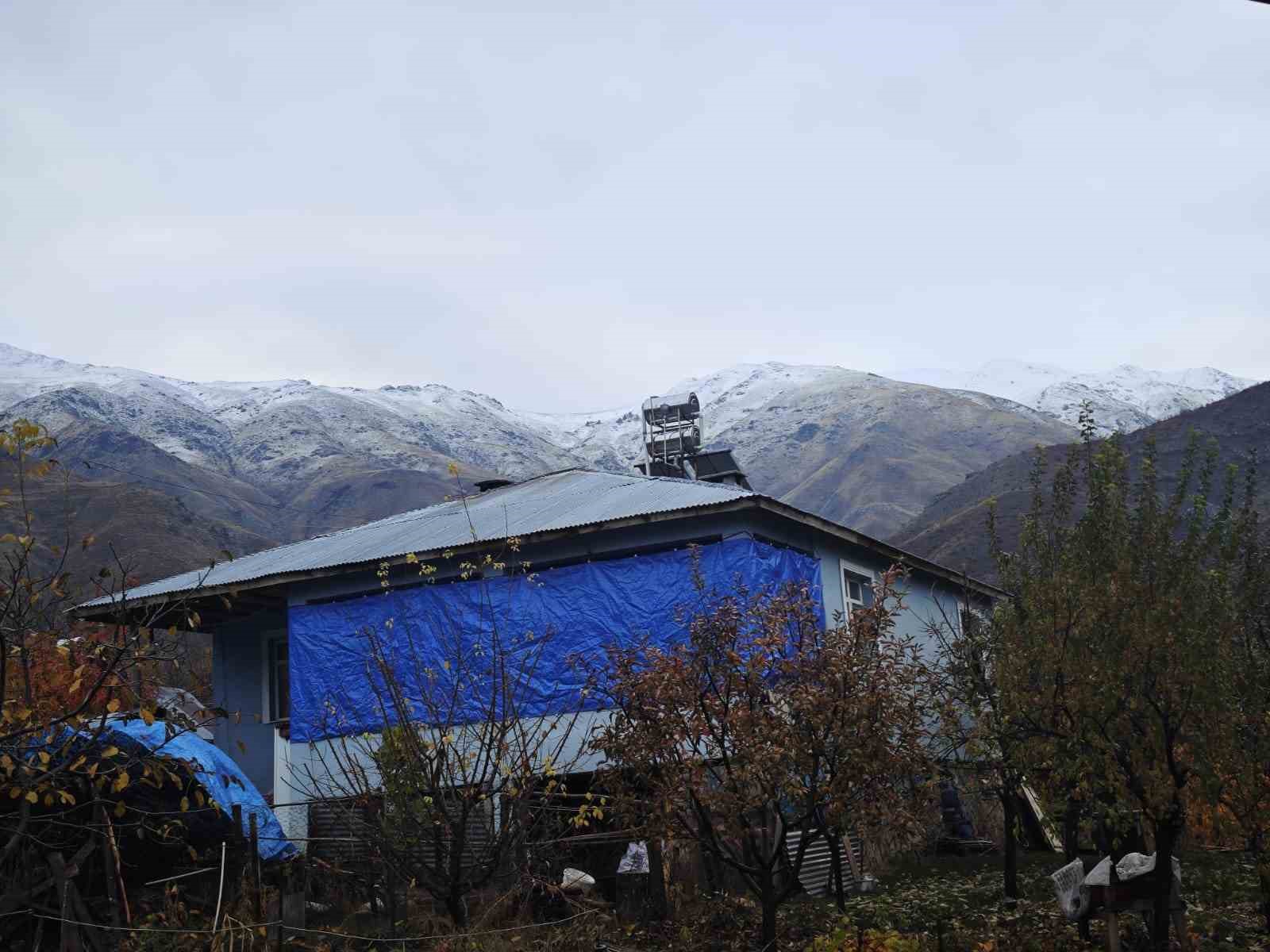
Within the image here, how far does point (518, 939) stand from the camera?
10.2m

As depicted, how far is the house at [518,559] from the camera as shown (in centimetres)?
1603

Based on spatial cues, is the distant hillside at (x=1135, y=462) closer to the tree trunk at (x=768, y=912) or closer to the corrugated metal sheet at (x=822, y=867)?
the corrugated metal sheet at (x=822, y=867)

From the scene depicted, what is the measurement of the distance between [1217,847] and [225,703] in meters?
15.3

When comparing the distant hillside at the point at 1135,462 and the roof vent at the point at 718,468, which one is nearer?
the roof vent at the point at 718,468

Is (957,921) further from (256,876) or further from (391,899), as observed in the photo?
(256,876)

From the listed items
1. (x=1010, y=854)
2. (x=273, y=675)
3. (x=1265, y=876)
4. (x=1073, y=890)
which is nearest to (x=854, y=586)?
(x=1010, y=854)

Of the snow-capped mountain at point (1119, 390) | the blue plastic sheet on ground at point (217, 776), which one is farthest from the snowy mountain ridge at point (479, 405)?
the blue plastic sheet on ground at point (217, 776)

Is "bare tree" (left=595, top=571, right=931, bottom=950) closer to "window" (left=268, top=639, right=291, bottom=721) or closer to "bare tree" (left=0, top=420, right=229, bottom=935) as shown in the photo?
"bare tree" (left=0, top=420, right=229, bottom=935)

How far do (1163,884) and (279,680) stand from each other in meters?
15.5

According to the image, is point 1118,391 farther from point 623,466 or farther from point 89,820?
point 89,820

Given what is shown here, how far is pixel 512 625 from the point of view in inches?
659

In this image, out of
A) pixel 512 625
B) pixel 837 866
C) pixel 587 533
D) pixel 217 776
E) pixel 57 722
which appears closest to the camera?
pixel 57 722

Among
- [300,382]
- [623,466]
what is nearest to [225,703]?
[623,466]

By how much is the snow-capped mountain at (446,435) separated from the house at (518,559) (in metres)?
54.5
